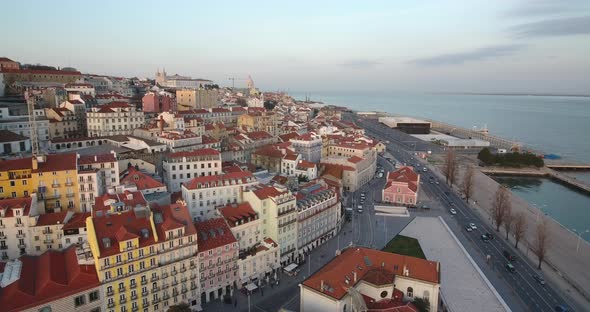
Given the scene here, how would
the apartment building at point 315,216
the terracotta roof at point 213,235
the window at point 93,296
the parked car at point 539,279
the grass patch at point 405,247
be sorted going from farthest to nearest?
the apartment building at point 315,216 < the grass patch at point 405,247 < the parked car at point 539,279 < the terracotta roof at point 213,235 < the window at point 93,296

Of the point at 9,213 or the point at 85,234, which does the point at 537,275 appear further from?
the point at 9,213

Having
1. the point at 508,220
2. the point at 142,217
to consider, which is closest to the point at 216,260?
the point at 142,217

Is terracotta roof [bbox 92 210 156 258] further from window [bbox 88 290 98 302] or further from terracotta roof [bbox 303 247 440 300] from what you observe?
terracotta roof [bbox 303 247 440 300]

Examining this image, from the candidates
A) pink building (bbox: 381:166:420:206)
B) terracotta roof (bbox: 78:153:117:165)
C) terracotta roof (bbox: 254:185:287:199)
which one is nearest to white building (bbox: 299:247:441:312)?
terracotta roof (bbox: 254:185:287:199)

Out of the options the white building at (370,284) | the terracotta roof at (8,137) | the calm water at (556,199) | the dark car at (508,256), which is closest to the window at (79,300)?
the white building at (370,284)

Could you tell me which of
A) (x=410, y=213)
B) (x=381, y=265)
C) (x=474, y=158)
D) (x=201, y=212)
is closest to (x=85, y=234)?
(x=201, y=212)

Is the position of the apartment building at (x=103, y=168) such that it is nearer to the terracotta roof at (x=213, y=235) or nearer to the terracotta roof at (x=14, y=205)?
the terracotta roof at (x=14, y=205)
